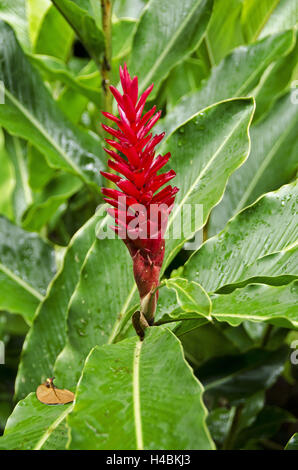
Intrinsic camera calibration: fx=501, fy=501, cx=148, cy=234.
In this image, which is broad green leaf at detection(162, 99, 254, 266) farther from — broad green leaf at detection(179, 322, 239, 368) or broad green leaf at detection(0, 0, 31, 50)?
broad green leaf at detection(0, 0, 31, 50)

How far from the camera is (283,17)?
4.05 feet

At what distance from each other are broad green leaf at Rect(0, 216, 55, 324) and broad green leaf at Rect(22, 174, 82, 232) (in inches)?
6.0

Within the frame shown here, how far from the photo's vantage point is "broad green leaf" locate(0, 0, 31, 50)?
1290 mm

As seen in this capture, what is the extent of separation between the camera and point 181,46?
42.9 inches

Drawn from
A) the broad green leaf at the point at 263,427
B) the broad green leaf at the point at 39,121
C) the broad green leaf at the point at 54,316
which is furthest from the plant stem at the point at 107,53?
the broad green leaf at the point at 263,427

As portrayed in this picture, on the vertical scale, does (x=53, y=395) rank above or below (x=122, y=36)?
below

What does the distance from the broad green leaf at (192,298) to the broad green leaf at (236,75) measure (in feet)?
1.86

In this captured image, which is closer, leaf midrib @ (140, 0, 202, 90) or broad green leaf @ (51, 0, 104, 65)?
broad green leaf @ (51, 0, 104, 65)

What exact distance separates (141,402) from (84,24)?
736 mm

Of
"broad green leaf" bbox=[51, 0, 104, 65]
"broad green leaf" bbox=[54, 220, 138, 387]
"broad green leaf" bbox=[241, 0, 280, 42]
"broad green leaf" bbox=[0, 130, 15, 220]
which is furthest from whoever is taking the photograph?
"broad green leaf" bbox=[0, 130, 15, 220]

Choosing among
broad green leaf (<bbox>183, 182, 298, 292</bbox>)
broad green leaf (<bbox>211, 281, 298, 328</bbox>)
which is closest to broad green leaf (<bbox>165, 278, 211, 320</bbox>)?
broad green leaf (<bbox>211, 281, 298, 328</bbox>)

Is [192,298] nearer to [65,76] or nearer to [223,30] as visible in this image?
[65,76]

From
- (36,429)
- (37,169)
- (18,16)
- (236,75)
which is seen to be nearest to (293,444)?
(36,429)
